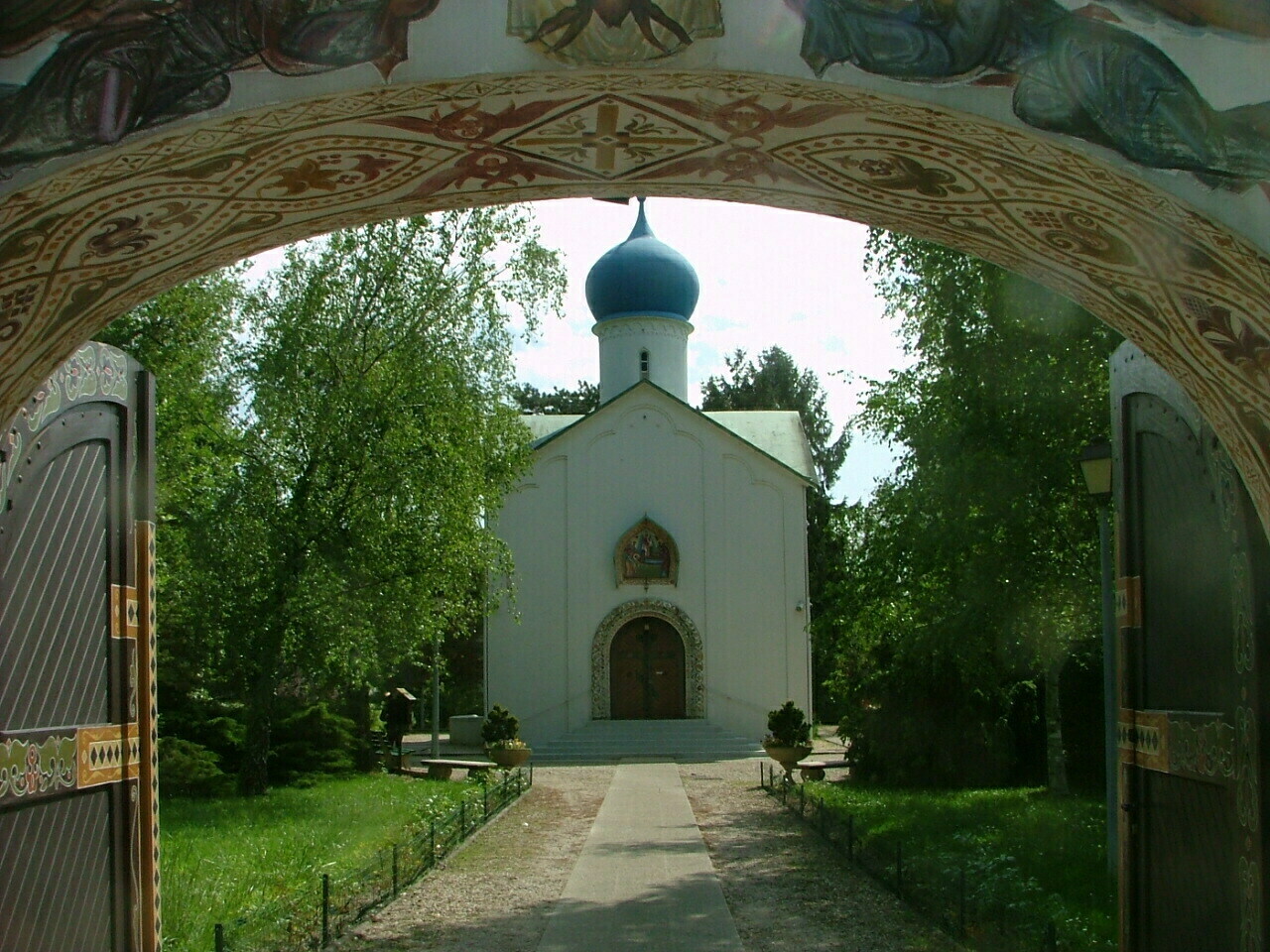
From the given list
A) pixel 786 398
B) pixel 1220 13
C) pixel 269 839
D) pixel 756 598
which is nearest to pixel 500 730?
pixel 756 598

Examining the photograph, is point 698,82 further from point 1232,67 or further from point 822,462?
point 822,462

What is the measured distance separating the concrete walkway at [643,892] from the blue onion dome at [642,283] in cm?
1985

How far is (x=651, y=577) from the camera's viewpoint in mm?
32812

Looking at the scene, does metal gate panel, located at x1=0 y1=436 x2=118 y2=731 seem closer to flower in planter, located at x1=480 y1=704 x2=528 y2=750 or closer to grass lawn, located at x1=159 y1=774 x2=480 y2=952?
grass lawn, located at x1=159 y1=774 x2=480 y2=952

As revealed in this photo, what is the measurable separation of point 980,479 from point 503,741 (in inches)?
533

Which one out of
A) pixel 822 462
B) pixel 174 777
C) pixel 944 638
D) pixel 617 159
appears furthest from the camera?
pixel 822 462

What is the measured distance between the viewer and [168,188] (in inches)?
204

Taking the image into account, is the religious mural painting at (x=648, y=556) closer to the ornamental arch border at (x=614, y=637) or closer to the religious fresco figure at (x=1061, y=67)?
the ornamental arch border at (x=614, y=637)

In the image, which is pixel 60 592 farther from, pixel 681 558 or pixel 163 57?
pixel 681 558

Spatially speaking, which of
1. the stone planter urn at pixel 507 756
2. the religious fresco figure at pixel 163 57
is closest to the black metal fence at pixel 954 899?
the religious fresco figure at pixel 163 57

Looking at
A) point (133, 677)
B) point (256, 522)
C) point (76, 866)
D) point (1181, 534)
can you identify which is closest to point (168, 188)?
point (133, 677)

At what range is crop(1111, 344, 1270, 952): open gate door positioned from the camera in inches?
231

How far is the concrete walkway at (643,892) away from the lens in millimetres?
10031

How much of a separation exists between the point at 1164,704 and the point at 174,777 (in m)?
14.6
